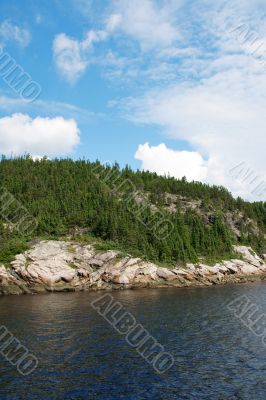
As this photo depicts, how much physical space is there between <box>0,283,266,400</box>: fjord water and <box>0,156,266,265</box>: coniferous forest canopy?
159 feet

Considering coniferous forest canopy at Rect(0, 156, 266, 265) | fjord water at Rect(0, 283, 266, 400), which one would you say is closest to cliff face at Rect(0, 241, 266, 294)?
coniferous forest canopy at Rect(0, 156, 266, 265)

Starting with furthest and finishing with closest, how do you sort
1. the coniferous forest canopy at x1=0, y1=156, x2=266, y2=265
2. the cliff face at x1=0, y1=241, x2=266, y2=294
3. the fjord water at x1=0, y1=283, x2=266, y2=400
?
the coniferous forest canopy at x1=0, y1=156, x2=266, y2=265 → the cliff face at x1=0, y1=241, x2=266, y2=294 → the fjord water at x1=0, y1=283, x2=266, y2=400

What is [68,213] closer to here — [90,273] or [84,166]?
[90,273]

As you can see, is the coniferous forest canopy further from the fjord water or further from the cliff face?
the fjord water

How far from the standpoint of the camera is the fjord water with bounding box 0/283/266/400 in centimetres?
3183

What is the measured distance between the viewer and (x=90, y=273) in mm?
107188

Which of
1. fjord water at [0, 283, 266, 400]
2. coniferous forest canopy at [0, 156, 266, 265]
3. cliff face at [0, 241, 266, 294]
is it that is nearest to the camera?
fjord water at [0, 283, 266, 400]

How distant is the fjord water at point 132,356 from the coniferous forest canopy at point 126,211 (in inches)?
1914

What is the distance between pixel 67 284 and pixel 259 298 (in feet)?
158

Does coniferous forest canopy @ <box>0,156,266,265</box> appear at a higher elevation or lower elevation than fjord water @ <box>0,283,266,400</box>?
higher

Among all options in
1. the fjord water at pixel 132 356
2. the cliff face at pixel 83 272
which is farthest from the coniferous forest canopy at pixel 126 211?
the fjord water at pixel 132 356

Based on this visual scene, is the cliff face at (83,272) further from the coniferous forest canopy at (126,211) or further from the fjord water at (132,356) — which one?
the fjord water at (132,356)

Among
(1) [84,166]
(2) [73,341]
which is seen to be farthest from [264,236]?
(2) [73,341]

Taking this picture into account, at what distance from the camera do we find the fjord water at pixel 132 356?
104 ft
